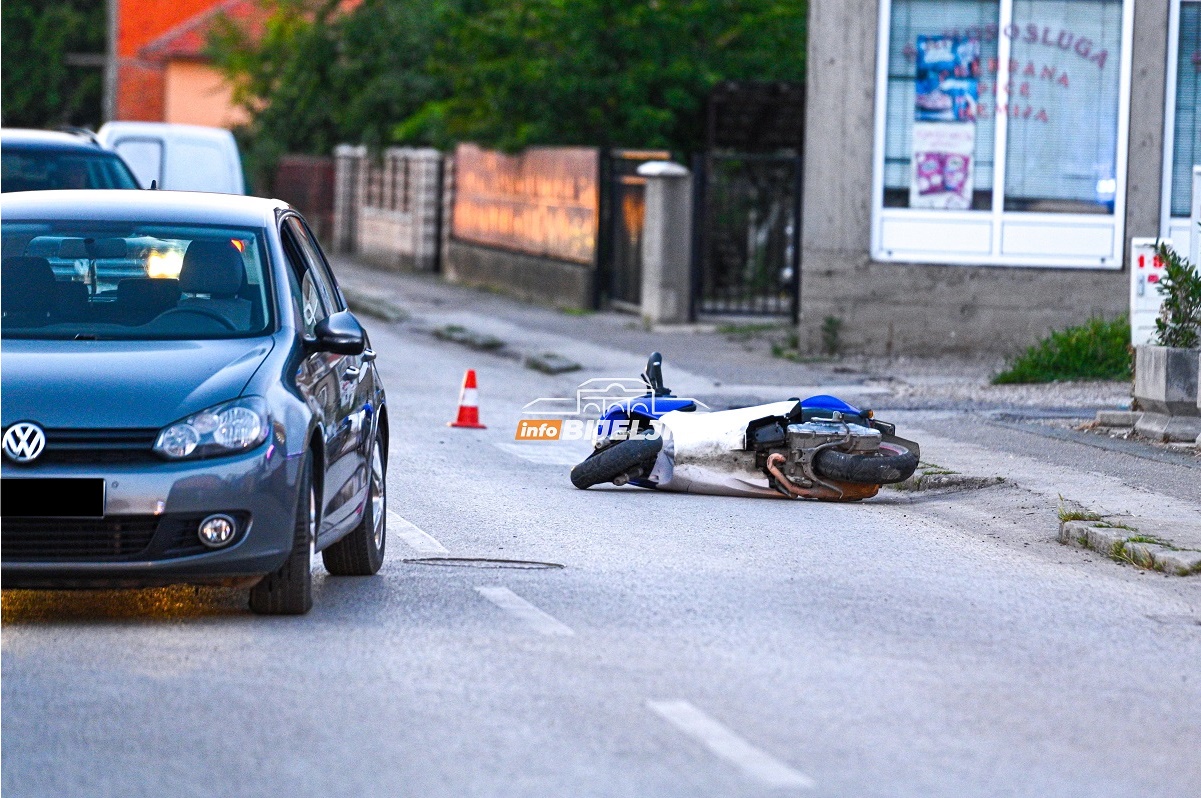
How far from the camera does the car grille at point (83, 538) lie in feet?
22.8

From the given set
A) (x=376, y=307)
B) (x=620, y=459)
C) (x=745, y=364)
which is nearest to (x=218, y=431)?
(x=620, y=459)

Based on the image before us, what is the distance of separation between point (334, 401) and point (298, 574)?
863mm

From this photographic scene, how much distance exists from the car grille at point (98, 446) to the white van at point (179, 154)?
643 inches

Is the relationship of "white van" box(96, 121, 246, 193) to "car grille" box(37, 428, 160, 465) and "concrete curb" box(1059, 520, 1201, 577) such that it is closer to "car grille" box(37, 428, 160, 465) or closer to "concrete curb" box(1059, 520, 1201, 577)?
"concrete curb" box(1059, 520, 1201, 577)

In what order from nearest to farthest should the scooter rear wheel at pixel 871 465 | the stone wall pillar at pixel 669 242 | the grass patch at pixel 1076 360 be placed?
the scooter rear wheel at pixel 871 465 → the grass patch at pixel 1076 360 → the stone wall pillar at pixel 669 242

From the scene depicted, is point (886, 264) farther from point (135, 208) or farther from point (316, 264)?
point (135, 208)

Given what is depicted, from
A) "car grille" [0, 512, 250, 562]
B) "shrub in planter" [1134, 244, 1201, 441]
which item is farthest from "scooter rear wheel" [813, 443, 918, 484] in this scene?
"car grille" [0, 512, 250, 562]

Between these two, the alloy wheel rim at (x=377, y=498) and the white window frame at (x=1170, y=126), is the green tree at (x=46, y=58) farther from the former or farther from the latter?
the alloy wheel rim at (x=377, y=498)

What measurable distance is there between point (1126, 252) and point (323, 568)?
1326 centimetres

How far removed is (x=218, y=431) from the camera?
713 cm

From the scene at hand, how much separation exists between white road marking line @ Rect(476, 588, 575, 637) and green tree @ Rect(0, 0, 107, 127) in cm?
6688

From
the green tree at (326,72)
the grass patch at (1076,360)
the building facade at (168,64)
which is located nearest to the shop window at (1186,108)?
the grass patch at (1076,360)

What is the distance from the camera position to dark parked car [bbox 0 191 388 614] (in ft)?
22.9

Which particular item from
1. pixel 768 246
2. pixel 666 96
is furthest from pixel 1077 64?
pixel 666 96
